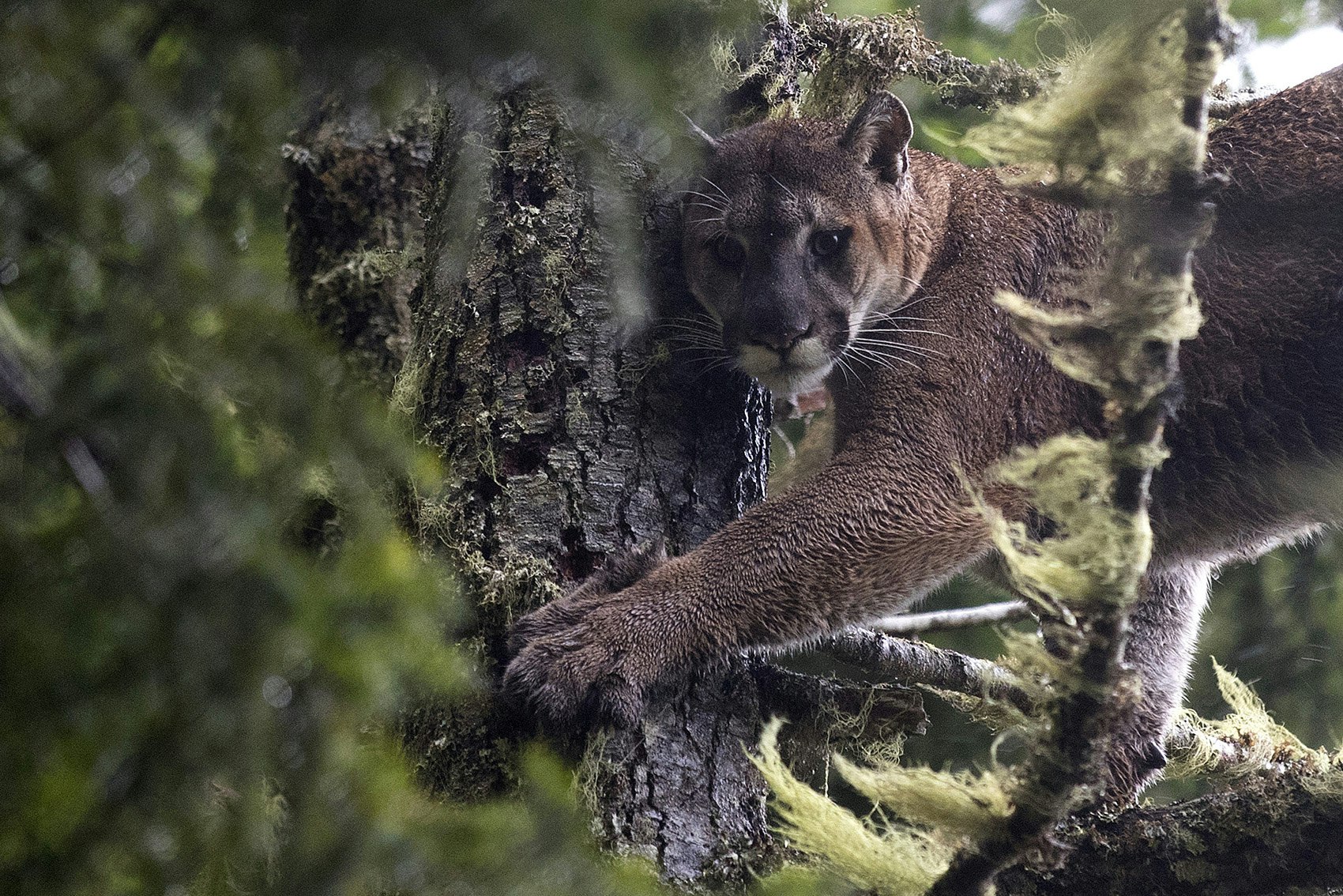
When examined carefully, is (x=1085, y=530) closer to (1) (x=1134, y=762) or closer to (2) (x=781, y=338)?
(2) (x=781, y=338)

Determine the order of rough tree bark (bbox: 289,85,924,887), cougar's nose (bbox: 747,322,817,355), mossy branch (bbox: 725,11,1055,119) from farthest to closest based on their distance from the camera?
mossy branch (bbox: 725,11,1055,119)
cougar's nose (bbox: 747,322,817,355)
rough tree bark (bbox: 289,85,924,887)

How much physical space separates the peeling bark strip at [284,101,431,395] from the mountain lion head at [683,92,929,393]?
0.97 m

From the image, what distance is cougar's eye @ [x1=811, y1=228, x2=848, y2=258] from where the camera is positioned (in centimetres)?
337

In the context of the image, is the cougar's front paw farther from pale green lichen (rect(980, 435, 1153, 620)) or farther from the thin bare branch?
pale green lichen (rect(980, 435, 1153, 620))

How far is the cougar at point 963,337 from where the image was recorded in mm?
3051

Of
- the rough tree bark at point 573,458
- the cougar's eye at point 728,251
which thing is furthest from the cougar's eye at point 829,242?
the rough tree bark at point 573,458

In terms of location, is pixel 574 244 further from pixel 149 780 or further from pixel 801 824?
pixel 149 780

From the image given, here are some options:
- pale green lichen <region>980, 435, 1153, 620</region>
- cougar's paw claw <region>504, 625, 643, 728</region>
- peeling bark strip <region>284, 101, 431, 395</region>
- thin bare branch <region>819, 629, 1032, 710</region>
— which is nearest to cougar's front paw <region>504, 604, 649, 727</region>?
cougar's paw claw <region>504, 625, 643, 728</region>

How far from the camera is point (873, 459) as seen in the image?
3.16 m

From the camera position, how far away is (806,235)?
334 centimetres

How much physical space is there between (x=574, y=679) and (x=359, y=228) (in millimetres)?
1868

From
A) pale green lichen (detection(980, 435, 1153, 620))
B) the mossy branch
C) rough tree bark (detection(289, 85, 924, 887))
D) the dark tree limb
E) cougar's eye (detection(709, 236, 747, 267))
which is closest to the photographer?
pale green lichen (detection(980, 435, 1153, 620))

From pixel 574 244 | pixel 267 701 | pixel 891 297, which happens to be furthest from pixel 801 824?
pixel 891 297

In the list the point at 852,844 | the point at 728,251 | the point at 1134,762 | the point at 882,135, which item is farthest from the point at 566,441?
the point at 1134,762
